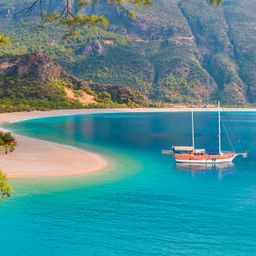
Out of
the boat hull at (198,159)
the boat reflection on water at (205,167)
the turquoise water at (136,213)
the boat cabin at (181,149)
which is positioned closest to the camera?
the turquoise water at (136,213)

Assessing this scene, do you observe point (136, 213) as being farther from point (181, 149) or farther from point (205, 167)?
point (181, 149)

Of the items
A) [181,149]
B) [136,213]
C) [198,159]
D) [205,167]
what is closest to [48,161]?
[198,159]

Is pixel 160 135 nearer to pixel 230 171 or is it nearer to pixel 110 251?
pixel 230 171

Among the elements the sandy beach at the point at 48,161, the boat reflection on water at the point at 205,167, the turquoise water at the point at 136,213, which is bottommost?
the boat reflection on water at the point at 205,167

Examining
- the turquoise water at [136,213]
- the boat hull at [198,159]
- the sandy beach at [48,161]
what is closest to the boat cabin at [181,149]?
the boat hull at [198,159]

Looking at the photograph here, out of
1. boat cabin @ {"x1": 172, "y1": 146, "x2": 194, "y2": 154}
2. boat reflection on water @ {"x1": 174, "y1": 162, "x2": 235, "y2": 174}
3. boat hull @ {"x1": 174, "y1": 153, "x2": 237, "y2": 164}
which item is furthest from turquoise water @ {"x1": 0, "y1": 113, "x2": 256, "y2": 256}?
boat cabin @ {"x1": 172, "y1": 146, "x2": 194, "y2": 154}

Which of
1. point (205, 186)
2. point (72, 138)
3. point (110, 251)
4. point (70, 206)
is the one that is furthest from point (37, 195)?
point (72, 138)

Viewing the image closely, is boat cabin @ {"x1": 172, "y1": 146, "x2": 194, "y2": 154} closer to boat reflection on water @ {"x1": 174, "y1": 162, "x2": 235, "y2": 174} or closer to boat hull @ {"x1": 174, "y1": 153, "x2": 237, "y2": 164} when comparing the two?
boat hull @ {"x1": 174, "y1": 153, "x2": 237, "y2": 164}

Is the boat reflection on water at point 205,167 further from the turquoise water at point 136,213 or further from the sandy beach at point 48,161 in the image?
the sandy beach at point 48,161
